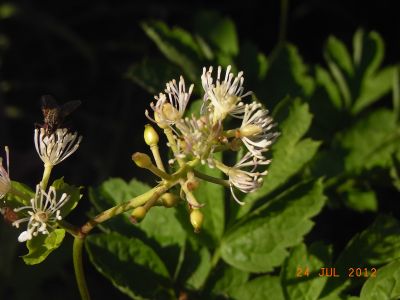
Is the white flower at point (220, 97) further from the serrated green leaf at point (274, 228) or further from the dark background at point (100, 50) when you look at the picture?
the dark background at point (100, 50)

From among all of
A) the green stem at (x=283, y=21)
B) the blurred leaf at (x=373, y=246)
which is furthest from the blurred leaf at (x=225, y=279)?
the green stem at (x=283, y=21)

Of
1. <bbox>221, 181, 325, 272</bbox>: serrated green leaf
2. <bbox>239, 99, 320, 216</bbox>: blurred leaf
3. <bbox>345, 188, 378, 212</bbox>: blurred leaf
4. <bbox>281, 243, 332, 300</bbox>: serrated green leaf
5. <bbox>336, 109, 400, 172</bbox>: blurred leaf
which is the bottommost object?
<bbox>345, 188, 378, 212</bbox>: blurred leaf

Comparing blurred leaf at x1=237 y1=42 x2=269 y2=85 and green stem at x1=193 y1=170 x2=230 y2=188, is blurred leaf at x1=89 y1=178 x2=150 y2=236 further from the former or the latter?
blurred leaf at x1=237 y1=42 x2=269 y2=85

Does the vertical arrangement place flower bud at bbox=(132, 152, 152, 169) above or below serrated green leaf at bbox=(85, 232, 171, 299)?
above

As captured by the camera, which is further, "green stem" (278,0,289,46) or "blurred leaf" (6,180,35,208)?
"green stem" (278,0,289,46)

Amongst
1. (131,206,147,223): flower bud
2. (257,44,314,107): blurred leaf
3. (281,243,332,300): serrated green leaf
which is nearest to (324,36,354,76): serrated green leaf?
(257,44,314,107): blurred leaf
